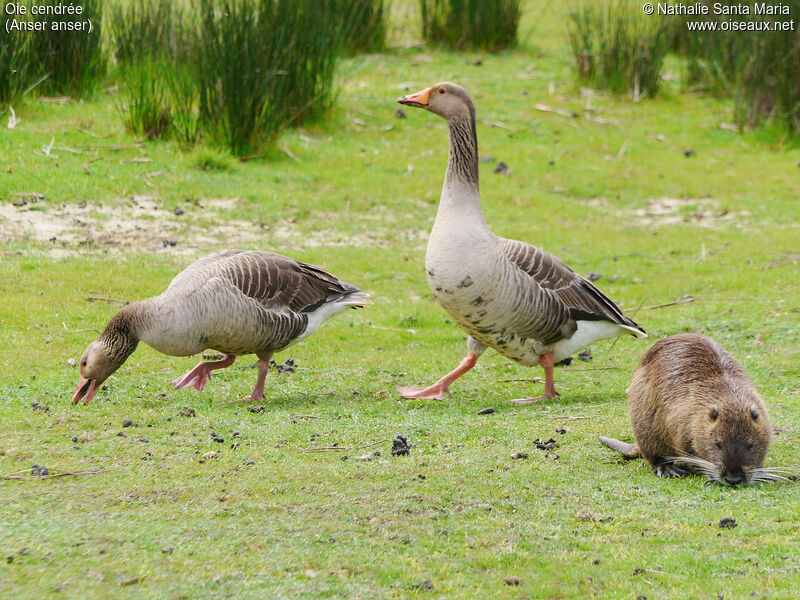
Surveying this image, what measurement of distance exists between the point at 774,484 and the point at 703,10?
15.6 m

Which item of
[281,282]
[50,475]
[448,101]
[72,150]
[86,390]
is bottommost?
[86,390]

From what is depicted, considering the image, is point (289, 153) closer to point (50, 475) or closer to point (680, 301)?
point (680, 301)

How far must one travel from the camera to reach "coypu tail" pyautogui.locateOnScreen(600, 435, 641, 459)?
590cm

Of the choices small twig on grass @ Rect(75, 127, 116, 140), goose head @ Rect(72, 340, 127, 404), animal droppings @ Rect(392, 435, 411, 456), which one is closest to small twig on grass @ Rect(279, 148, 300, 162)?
small twig on grass @ Rect(75, 127, 116, 140)

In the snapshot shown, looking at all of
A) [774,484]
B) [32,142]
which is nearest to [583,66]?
[32,142]

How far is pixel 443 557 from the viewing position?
4383mm

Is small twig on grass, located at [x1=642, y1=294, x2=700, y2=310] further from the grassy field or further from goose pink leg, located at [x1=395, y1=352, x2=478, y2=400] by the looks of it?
goose pink leg, located at [x1=395, y1=352, x2=478, y2=400]

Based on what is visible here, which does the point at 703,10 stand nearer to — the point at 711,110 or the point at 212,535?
the point at 711,110

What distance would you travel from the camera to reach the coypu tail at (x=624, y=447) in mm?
5898

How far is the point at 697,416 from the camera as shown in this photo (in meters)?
5.34

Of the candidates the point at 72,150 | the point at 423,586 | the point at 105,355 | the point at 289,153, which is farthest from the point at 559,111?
the point at 423,586

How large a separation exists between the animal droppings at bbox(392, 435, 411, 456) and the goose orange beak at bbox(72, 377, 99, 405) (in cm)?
236

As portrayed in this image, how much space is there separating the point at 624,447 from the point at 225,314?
3036mm

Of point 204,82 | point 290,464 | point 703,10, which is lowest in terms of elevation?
point 290,464
